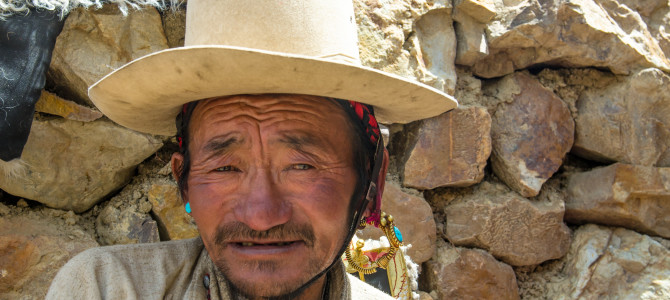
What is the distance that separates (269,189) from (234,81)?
0.30 metres

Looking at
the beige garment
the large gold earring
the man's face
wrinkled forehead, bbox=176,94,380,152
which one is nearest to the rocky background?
the large gold earring

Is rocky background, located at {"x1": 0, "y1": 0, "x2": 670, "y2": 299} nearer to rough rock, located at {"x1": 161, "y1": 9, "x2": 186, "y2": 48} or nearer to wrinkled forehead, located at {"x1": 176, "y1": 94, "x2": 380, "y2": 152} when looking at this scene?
rough rock, located at {"x1": 161, "y1": 9, "x2": 186, "y2": 48}

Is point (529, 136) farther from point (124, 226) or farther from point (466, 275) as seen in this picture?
point (124, 226)

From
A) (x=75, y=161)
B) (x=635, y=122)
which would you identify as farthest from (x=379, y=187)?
(x=635, y=122)

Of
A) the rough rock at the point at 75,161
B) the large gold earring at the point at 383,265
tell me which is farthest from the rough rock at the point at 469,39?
the rough rock at the point at 75,161

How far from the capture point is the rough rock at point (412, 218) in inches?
102

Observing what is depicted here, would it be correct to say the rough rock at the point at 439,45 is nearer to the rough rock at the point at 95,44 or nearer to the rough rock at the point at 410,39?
the rough rock at the point at 410,39

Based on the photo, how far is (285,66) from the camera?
4.34 feet

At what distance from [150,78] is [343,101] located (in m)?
0.56

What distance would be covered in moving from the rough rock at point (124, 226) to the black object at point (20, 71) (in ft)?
1.62

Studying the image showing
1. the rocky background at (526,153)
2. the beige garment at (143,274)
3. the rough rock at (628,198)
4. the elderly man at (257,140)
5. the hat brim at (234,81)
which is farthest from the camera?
the rough rock at (628,198)

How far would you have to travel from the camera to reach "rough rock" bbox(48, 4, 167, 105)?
2.12 meters

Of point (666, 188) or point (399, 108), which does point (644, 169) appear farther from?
point (399, 108)

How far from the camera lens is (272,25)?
1.45m
